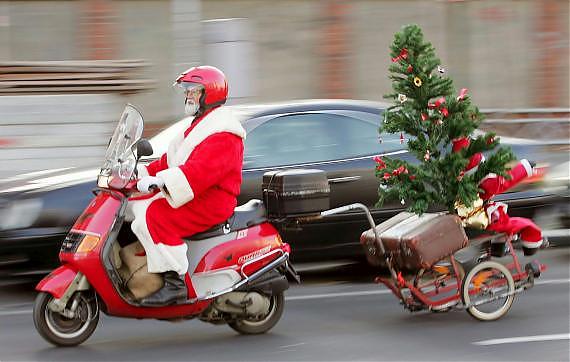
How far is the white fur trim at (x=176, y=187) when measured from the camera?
21.6 ft

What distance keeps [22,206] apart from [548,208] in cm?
454

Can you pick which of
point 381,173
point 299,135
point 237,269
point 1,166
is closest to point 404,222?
point 381,173

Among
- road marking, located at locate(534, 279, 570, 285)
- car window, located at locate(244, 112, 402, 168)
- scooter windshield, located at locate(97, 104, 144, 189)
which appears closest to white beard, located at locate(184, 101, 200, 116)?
scooter windshield, located at locate(97, 104, 144, 189)

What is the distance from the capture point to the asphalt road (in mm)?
6723

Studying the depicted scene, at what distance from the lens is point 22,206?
8.73 meters

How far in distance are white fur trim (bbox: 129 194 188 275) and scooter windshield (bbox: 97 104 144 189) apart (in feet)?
0.69

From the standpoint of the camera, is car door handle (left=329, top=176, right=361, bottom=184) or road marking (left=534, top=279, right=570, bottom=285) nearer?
car door handle (left=329, top=176, right=361, bottom=184)

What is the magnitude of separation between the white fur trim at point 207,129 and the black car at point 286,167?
1959 mm

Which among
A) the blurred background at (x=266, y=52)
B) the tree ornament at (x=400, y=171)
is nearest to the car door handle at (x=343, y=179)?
the tree ornament at (x=400, y=171)

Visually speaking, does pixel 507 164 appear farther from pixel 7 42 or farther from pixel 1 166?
pixel 7 42

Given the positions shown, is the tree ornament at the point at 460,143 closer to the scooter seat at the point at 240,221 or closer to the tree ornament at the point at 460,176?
the tree ornament at the point at 460,176

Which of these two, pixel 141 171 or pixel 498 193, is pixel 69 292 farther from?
pixel 498 193

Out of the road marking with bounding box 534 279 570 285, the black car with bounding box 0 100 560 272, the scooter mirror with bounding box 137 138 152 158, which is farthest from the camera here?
the road marking with bounding box 534 279 570 285

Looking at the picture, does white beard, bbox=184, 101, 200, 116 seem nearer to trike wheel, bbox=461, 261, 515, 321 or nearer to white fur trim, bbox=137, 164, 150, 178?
white fur trim, bbox=137, 164, 150, 178
